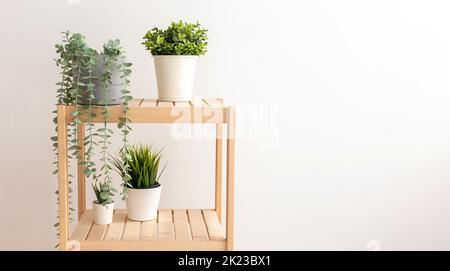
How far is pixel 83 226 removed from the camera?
175cm

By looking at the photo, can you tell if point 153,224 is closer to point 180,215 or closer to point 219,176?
point 180,215

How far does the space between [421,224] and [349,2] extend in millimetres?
801

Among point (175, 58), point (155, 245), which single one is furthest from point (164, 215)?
point (175, 58)

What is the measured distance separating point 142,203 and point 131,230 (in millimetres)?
93

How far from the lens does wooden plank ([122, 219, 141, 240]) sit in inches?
64.9

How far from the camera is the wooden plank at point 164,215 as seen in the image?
5.99 feet

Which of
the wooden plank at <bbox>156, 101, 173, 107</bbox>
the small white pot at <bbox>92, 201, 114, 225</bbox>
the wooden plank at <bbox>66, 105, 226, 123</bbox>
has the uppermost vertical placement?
the wooden plank at <bbox>156, 101, 173, 107</bbox>

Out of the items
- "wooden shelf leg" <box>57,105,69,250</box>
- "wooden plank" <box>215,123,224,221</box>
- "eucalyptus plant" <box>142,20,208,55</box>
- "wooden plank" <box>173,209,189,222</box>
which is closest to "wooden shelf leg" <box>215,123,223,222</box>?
"wooden plank" <box>215,123,224,221</box>

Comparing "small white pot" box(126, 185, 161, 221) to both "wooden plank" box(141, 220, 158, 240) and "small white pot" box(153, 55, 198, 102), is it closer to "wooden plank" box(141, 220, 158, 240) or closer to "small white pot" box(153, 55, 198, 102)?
"wooden plank" box(141, 220, 158, 240)

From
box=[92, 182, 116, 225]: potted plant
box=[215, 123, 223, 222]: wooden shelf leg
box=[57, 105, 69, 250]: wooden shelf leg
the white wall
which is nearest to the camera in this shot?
box=[57, 105, 69, 250]: wooden shelf leg

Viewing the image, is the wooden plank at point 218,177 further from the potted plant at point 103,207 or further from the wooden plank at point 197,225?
the potted plant at point 103,207

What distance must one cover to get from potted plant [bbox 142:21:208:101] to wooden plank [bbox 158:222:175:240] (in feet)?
1.16

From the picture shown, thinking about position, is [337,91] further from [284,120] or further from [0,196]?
[0,196]

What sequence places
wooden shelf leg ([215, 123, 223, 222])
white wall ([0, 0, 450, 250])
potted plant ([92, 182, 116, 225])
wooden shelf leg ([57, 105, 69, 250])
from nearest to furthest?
1. wooden shelf leg ([57, 105, 69, 250])
2. potted plant ([92, 182, 116, 225])
3. wooden shelf leg ([215, 123, 223, 222])
4. white wall ([0, 0, 450, 250])
